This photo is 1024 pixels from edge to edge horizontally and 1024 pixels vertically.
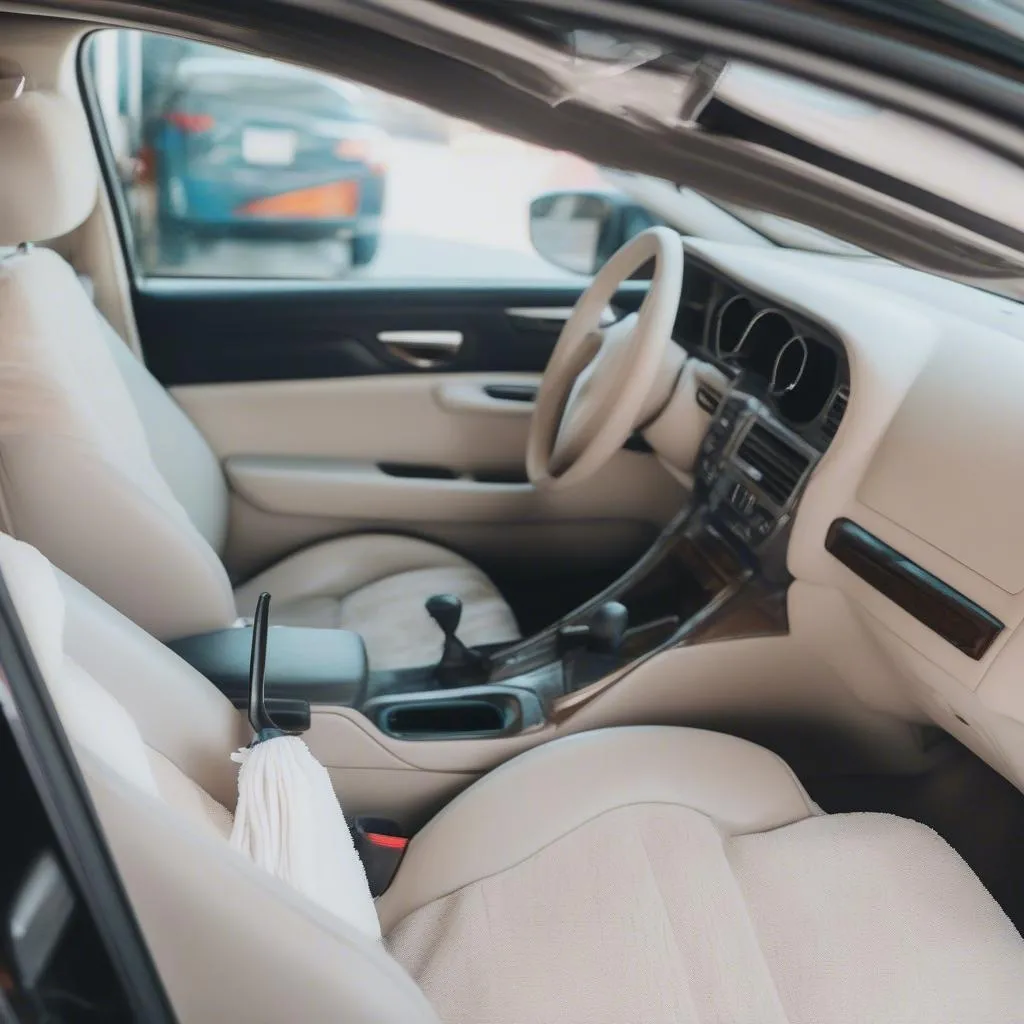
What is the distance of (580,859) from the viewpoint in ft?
3.48

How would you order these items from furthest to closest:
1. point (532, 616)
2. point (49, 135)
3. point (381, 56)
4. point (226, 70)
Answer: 1. point (226, 70)
2. point (532, 616)
3. point (49, 135)
4. point (381, 56)

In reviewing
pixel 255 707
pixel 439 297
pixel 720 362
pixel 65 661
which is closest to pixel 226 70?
pixel 439 297

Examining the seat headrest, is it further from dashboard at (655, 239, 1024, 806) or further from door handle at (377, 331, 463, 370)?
dashboard at (655, 239, 1024, 806)

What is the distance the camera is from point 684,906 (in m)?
1.00

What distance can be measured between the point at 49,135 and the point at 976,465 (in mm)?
1132

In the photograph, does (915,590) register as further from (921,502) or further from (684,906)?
(684,906)

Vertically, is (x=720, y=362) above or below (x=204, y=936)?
above

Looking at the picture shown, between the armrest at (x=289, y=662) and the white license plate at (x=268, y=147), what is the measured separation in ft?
5.18

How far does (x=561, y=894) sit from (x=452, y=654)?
47cm

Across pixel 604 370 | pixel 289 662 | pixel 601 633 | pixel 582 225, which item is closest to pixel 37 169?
pixel 289 662

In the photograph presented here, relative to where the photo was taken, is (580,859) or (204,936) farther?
(580,859)

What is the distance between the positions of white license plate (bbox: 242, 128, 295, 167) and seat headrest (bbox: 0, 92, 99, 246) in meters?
1.20

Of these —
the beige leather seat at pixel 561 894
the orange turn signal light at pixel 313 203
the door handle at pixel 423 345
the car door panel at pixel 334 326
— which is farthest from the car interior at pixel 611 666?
the orange turn signal light at pixel 313 203

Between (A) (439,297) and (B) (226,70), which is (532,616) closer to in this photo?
(A) (439,297)
